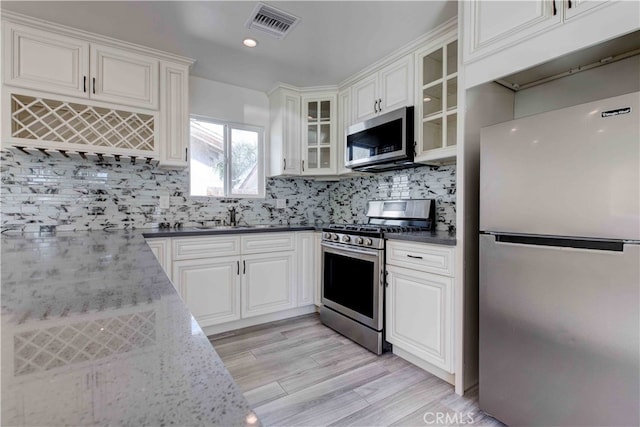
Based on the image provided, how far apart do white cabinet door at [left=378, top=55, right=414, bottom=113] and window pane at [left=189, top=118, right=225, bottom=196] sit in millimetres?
1686

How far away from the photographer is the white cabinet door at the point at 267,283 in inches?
107

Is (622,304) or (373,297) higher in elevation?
(622,304)

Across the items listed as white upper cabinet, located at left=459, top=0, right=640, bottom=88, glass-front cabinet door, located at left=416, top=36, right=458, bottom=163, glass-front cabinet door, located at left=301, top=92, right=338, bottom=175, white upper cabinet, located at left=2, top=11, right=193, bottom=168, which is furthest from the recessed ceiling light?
white upper cabinet, located at left=459, top=0, right=640, bottom=88

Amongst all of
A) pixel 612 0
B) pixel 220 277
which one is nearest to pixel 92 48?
pixel 220 277

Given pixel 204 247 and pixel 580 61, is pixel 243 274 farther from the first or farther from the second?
pixel 580 61

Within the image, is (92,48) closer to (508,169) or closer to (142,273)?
(142,273)

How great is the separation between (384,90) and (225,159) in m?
1.73

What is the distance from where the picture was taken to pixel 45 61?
83.4 inches

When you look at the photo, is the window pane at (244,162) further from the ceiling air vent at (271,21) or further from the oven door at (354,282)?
the ceiling air vent at (271,21)

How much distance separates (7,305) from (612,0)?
2183mm

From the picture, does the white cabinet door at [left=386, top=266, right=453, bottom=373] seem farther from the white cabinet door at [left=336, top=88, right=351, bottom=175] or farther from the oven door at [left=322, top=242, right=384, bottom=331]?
the white cabinet door at [left=336, top=88, right=351, bottom=175]

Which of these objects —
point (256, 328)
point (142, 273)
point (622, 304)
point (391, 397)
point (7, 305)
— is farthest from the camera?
point (256, 328)

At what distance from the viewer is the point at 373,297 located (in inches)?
90.4

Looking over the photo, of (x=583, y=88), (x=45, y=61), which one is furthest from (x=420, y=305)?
(x=45, y=61)
